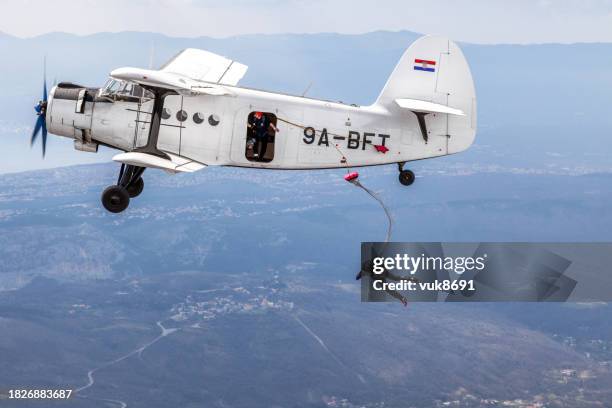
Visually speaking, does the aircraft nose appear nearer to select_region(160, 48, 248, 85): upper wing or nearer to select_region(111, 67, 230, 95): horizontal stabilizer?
select_region(111, 67, 230, 95): horizontal stabilizer

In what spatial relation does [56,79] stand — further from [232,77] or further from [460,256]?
[460,256]

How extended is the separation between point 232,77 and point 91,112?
4.51 m

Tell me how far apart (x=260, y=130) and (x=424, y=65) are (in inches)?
204

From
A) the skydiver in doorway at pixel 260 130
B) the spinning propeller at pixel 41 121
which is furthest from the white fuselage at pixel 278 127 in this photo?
the spinning propeller at pixel 41 121

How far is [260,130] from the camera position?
24391 mm

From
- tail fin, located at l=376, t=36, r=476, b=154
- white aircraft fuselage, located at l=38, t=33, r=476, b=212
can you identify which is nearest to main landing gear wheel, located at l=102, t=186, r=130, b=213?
white aircraft fuselage, located at l=38, t=33, r=476, b=212

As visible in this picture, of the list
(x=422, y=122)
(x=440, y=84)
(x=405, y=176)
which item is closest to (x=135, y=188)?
(x=405, y=176)

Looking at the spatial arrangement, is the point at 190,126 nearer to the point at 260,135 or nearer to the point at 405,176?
the point at 260,135

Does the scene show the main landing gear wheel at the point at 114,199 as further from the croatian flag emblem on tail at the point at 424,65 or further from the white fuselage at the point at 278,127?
the croatian flag emblem on tail at the point at 424,65

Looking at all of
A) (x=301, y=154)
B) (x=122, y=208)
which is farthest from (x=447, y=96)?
(x=122, y=208)

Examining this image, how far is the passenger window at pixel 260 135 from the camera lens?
24.3 m

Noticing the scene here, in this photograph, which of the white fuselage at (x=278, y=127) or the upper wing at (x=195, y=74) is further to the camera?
the white fuselage at (x=278, y=127)

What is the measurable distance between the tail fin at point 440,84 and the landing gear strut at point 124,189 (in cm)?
730

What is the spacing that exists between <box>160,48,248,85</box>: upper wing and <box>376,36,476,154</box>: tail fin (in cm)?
487
